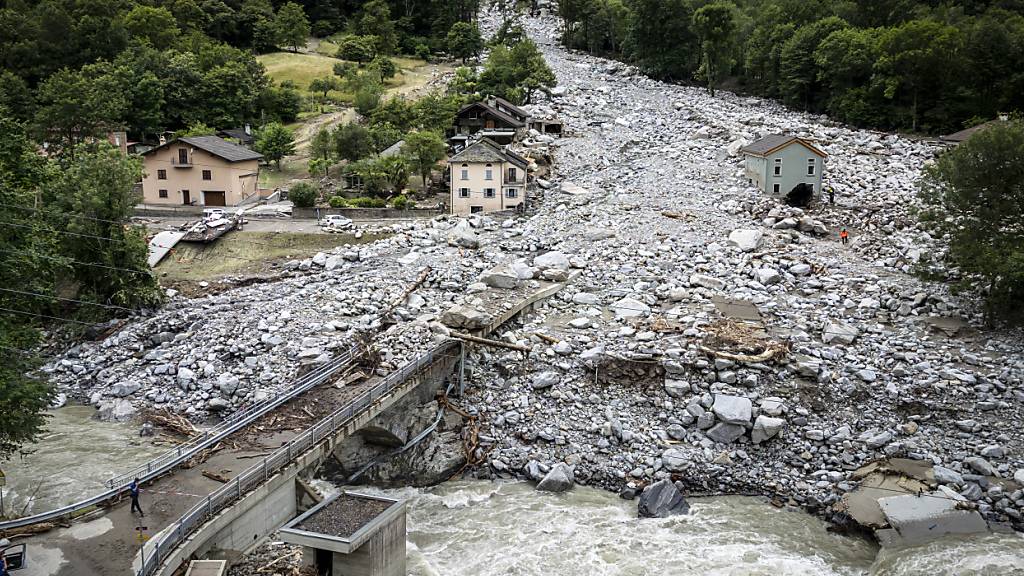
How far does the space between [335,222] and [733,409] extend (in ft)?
72.3

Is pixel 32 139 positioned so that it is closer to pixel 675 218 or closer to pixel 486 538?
pixel 675 218

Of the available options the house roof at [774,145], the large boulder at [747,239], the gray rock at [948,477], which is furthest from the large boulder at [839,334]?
the house roof at [774,145]

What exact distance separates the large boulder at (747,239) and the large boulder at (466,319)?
12160 millimetres

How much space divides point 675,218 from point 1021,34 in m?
26.9

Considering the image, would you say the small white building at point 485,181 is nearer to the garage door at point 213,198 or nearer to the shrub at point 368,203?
the shrub at point 368,203

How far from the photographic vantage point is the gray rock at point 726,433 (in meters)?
22.1

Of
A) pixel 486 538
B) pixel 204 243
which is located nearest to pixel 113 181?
pixel 204 243

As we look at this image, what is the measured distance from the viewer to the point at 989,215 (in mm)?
25969

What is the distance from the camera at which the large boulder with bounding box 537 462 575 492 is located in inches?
818

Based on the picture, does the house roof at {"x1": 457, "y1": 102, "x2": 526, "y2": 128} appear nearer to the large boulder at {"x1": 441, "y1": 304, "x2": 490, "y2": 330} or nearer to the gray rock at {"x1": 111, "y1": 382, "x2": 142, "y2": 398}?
the large boulder at {"x1": 441, "y1": 304, "x2": 490, "y2": 330}

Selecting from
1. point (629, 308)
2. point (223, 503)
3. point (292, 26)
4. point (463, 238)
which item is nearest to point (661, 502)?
point (629, 308)

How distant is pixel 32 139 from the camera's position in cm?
4509

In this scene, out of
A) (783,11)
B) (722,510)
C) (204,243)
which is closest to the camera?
(722,510)

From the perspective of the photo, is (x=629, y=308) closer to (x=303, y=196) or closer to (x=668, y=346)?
(x=668, y=346)
